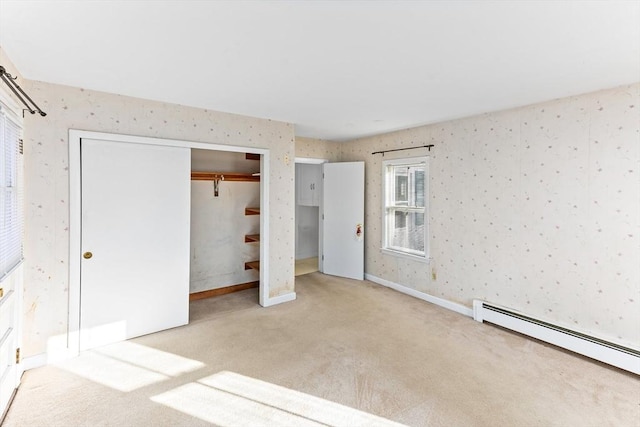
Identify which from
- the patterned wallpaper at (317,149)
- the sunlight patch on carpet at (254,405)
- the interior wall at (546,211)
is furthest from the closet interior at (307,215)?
the sunlight patch on carpet at (254,405)

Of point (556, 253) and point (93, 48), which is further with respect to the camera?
point (556, 253)

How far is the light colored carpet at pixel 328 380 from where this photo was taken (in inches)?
79.4

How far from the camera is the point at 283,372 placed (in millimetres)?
2514

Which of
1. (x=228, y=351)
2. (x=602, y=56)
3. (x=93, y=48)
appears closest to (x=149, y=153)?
(x=93, y=48)

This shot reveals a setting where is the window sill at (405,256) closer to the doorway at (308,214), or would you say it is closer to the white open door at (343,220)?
the white open door at (343,220)

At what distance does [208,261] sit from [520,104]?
4.35 metres

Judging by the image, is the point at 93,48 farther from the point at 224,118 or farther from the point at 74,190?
the point at 224,118

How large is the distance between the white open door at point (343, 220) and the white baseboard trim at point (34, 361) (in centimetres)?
390

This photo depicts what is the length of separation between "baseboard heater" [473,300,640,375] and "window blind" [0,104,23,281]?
14.1ft

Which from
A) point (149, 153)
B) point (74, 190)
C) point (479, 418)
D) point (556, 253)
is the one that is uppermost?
point (149, 153)

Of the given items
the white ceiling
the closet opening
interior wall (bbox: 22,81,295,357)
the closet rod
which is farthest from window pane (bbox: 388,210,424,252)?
interior wall (bbox: 22,81,295,357)

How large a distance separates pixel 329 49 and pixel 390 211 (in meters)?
3.30

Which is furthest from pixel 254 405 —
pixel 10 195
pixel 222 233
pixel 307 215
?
pixel 307 215

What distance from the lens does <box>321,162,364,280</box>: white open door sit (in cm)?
520
